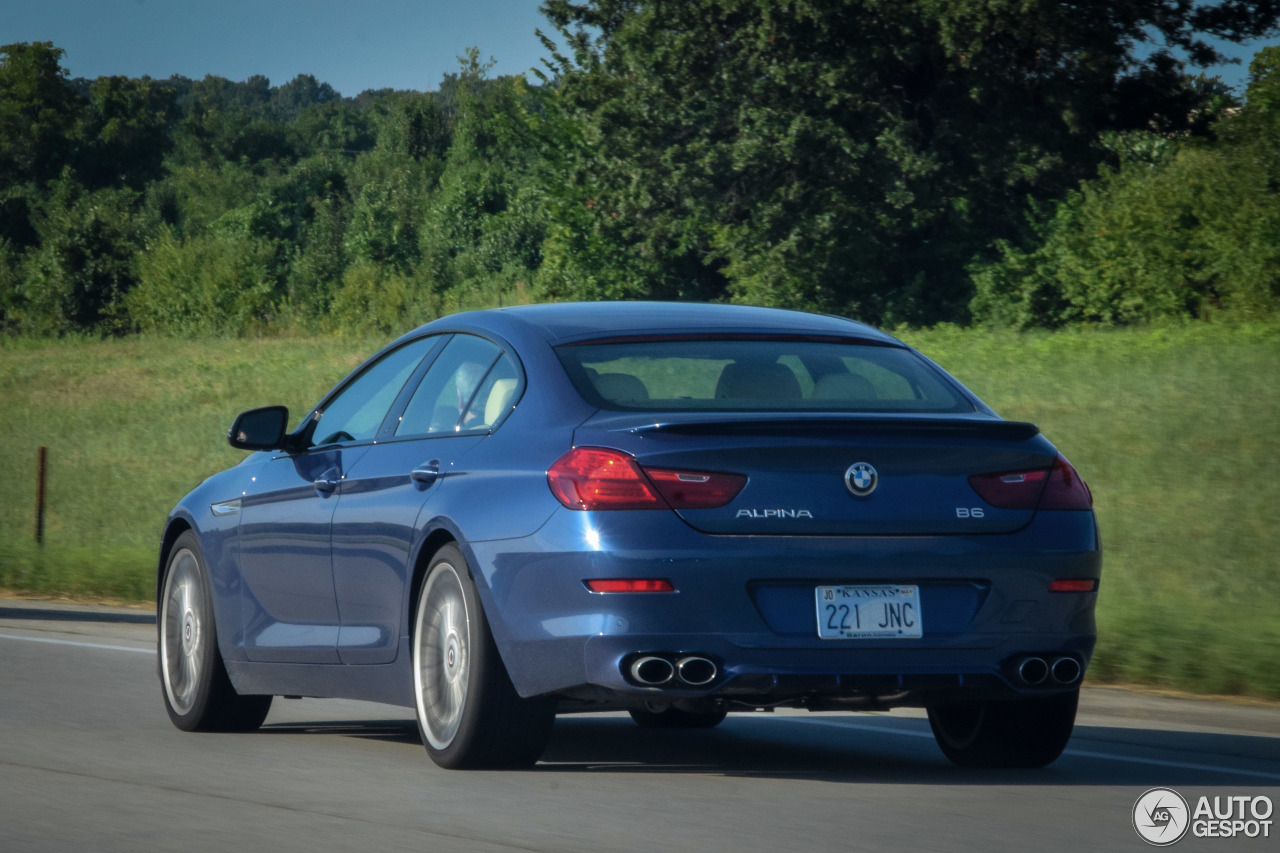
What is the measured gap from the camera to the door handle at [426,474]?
659cm

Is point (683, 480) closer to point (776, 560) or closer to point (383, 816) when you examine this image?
point (776, 560)

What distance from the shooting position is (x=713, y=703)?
5969 mm

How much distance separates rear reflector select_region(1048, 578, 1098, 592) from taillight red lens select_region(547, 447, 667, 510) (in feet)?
4.19

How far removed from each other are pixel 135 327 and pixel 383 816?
7830 centimetres

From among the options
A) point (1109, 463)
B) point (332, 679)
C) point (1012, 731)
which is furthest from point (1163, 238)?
point (332, 679)

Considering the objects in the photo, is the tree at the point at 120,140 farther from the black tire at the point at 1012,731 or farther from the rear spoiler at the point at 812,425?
the rear spoiler at the point at 812,425

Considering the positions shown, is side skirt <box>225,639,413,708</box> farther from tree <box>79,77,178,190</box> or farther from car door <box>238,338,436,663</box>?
tree <box>79,77,178,190</box>

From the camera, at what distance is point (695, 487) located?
584cm

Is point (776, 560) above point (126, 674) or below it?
above

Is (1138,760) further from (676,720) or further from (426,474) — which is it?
(426,474)

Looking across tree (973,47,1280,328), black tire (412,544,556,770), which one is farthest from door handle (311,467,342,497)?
tree (973,47,1280,328)

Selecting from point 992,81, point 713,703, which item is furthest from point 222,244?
point 713,703

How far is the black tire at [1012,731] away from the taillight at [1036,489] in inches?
27.3

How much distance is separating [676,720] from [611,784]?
71.1 inches
